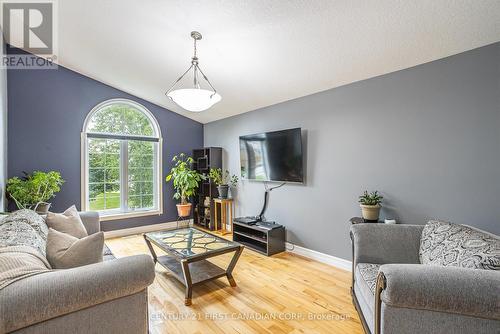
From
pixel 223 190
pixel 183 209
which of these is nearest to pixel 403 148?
pixel 223 190

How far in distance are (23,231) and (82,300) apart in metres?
0.91

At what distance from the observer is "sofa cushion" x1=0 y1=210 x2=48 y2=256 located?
141 centimetres


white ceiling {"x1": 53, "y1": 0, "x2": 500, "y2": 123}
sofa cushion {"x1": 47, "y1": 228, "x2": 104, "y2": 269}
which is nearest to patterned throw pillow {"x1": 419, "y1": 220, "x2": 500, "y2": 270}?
white ceiling {"x1": 53, "y1": 0, "x2": 500, "y2": 123}

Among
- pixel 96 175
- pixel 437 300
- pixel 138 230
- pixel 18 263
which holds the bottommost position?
pixel 138 230

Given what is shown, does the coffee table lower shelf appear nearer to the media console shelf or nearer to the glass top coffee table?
the glass top coffee table

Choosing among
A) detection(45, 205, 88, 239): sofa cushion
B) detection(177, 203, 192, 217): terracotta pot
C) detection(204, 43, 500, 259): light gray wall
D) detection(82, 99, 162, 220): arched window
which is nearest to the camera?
detection(204, 43, 500, 259): light gray wall

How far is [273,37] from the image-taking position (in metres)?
2.34

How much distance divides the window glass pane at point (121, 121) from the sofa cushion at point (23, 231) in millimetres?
2512

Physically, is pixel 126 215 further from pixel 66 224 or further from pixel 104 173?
pixel 66 224

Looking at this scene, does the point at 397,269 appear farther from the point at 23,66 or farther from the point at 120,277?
the point at 23,66

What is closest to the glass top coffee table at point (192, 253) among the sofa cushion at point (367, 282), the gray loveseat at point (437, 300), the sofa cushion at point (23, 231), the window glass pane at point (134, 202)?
the sofa cushion at point (23, 231)

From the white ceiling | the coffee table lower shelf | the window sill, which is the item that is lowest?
the coffee table lower shelf

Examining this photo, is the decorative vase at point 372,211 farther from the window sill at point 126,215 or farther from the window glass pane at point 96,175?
the window glass pane at point 96,175

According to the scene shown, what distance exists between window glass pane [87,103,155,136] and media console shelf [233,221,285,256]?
259cm
